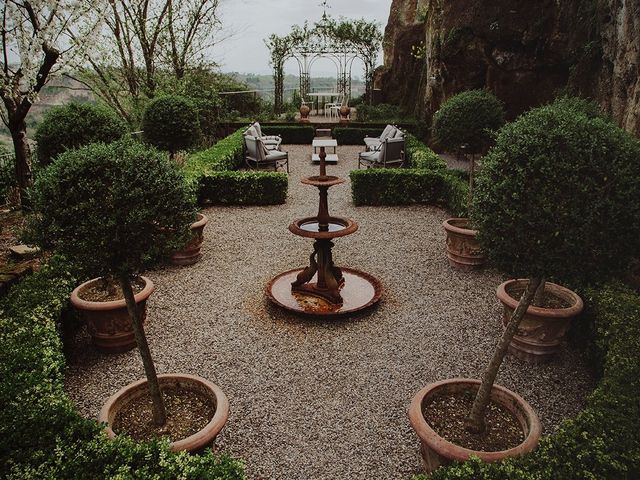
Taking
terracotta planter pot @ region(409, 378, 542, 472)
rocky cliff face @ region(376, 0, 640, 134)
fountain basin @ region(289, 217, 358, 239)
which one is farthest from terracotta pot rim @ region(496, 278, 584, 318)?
rocky cliff face @ region(376, 0, 640, 134)

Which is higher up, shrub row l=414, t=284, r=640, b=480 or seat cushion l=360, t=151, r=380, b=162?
seat cushion l=360, t=151, r=380, b=162

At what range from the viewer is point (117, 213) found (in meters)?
2.60

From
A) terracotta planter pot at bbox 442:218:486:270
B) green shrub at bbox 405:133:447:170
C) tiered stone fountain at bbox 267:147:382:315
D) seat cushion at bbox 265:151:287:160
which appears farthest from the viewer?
seat cushion at bbox 265:151:287:160

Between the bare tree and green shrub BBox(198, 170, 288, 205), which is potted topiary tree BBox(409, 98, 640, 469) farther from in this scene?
the bare tree

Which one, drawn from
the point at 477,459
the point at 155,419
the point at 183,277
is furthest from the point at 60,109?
the point at 477,459

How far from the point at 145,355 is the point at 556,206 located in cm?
261

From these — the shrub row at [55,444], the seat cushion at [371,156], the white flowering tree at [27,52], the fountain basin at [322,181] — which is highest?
the white flowering tree at [27,52]

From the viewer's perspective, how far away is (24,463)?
7.57ft

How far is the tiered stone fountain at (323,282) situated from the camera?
16.2ft

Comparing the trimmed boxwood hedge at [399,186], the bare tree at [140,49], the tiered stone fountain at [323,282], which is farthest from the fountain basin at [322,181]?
the bare tree at [140,49]

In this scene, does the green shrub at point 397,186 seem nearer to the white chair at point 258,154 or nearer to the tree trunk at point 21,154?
the white chair at point 258,154

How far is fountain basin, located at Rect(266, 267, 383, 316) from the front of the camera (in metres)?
4.98

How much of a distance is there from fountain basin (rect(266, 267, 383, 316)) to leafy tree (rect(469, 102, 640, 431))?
249 cm

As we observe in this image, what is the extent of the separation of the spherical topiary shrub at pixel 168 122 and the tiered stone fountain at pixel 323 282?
14.4ft
